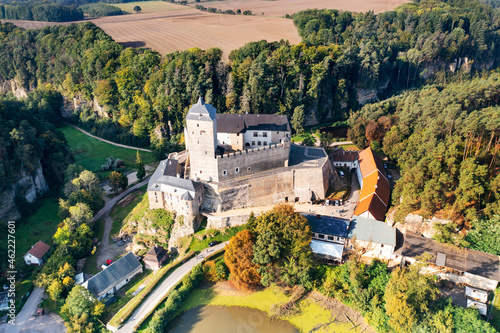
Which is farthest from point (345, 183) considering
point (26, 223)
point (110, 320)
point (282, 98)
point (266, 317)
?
point (26, 223)

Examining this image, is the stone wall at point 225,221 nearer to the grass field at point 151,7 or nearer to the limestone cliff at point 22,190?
the limestone cliff at point 22,190

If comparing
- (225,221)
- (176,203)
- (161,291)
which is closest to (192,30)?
(176,203)

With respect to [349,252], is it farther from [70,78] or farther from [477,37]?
[477,37]

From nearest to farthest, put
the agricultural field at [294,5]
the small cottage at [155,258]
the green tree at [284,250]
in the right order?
1. the green tree at [284,250]
2. the small cottage at [155,258]
3. the agricultural field at [294,5]

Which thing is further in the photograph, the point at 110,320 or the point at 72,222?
the point at 72,222

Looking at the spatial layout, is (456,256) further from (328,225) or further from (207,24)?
(207,24)

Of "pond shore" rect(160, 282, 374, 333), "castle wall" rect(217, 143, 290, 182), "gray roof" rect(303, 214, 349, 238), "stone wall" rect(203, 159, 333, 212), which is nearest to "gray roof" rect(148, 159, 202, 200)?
"stone wall" rect(203, 159, 333, 212)

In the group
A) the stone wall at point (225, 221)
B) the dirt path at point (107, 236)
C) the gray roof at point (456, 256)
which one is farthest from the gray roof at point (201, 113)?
the gray roof at point (456, 256)
